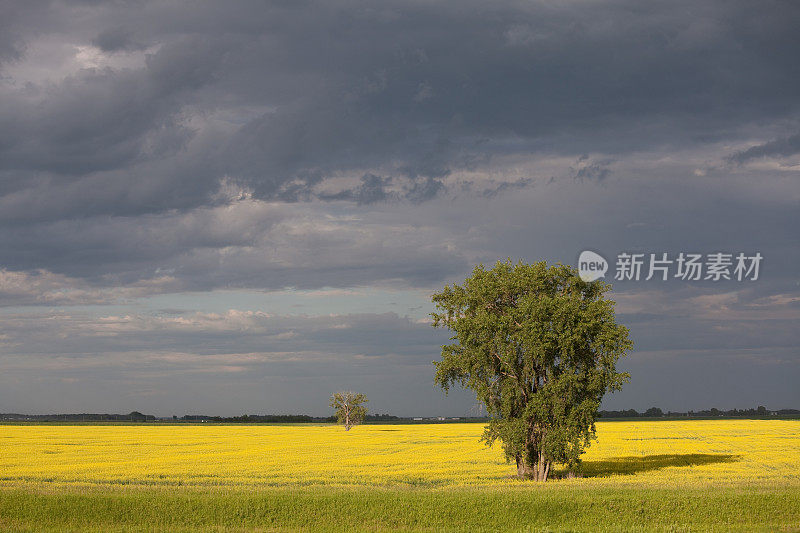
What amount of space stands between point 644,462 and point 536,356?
22260 millimetres

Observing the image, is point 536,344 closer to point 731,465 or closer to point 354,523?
point 354,523

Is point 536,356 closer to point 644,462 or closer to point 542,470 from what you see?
point 542,470

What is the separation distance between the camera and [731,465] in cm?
5575

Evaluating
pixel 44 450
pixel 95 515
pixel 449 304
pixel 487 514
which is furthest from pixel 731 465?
pixel 44 450

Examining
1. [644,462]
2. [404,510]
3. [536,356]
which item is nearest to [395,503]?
[404,510]

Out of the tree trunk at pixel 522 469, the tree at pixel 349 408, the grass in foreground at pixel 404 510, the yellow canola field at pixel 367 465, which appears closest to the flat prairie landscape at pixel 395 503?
the grass in foreground at pixel 404 510

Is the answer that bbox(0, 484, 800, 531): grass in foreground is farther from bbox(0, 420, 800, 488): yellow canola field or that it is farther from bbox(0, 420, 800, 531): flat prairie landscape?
bbox(0, 420, 800, 488): yellow canola field

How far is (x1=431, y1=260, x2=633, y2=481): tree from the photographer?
4428cm

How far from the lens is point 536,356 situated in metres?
44.3

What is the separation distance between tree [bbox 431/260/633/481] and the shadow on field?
7312 mm

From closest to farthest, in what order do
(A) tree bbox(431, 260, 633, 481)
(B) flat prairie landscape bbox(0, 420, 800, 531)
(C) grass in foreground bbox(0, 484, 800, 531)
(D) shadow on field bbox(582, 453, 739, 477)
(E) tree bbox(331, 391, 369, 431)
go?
(C) grass in foreground bbox(0, 484, 800, 531)
(B) flat prairie landscape bbox(0, 420, 800, 531)
(A) tree bbox(431, 260, 633, 481)
(D) shadow on field bbox(582, 453, 739, 477)
(E) tree bbox(331, 391, 369, 431)

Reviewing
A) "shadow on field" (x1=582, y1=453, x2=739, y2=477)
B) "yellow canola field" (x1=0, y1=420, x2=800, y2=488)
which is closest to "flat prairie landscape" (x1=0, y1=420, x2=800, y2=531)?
"yellow canola field" (x1=0, y1=420, x2=800, y2=488)

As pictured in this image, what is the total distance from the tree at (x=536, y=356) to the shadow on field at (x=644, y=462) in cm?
731

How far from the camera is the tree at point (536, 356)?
44281 mm
